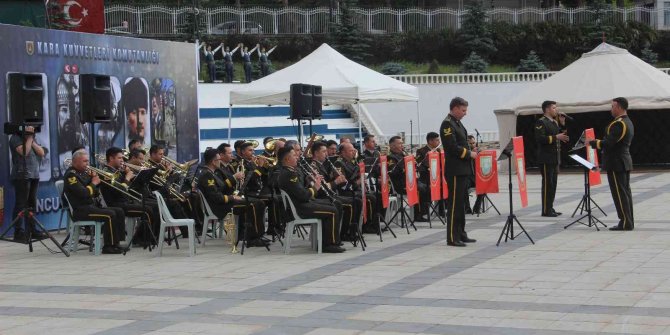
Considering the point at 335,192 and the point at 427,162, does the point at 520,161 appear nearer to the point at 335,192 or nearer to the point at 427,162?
the point at 335,192

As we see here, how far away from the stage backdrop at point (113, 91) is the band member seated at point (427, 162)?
5026 mm

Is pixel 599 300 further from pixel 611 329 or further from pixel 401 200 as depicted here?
pixel 401 200

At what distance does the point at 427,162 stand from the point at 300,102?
2261 mm

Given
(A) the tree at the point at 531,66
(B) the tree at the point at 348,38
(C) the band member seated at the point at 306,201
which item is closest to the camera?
(C) the band member seated at the point at 306,201

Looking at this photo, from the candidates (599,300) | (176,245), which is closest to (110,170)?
(176,245)

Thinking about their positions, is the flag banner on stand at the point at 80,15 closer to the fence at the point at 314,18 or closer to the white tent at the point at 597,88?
the white tent at the point at 597,88

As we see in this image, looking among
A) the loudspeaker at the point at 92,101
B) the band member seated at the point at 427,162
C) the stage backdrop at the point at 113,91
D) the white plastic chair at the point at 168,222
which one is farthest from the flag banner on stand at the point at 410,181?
the stage backdrop at the point at 113,91

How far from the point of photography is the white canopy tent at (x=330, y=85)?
22.5 meters

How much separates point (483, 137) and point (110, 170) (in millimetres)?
23481

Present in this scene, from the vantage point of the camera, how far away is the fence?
46.9m

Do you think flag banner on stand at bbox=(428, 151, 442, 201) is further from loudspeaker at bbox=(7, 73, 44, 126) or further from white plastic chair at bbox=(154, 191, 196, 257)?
loudspeaker at bbox=(7, 73, 44, 126)

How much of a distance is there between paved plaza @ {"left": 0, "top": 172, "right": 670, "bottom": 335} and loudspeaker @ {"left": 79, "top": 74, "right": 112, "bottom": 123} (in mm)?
2005

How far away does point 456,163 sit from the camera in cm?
1432

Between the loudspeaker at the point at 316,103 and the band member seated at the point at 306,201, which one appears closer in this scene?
the band member seated at the point at 306,201
